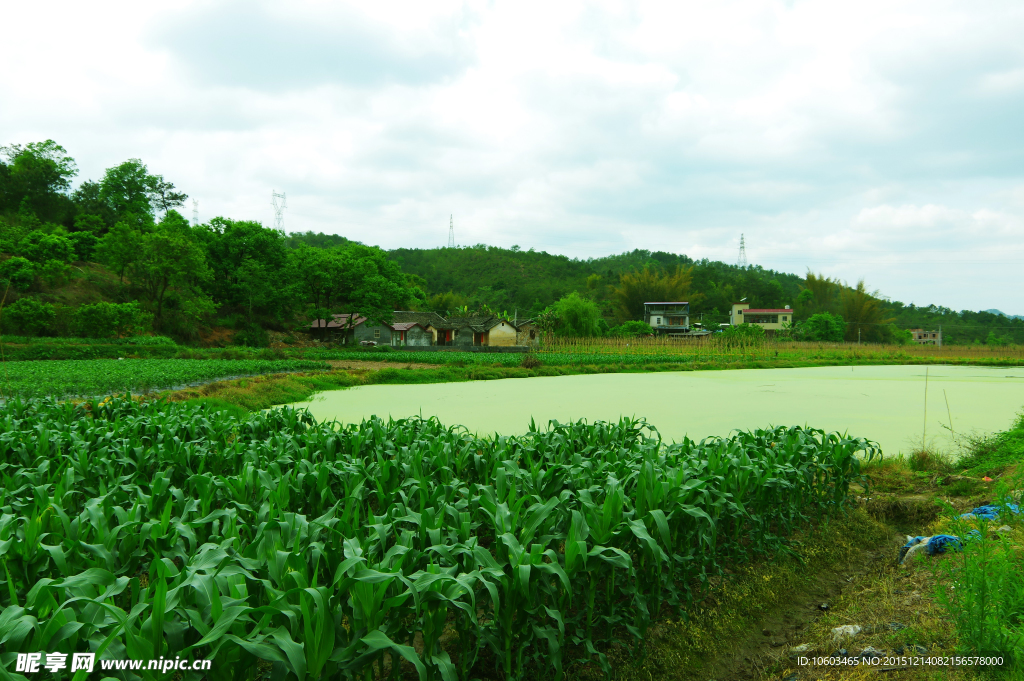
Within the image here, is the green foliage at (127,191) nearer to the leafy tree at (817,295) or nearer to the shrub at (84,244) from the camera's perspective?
the shrub at (84,244)

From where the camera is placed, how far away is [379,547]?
212cm

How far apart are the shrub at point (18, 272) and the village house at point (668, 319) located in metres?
43.2

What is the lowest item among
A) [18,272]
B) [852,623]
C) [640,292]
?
[852,623]

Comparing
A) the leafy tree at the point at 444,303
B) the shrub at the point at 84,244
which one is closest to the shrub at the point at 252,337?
the shrub at the point at 84,244

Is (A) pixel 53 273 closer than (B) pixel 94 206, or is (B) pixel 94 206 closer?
(A) pixel 53 273

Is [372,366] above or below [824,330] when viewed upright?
below

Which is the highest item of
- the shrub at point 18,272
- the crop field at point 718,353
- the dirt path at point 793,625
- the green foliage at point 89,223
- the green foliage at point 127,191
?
the green foliage at point 127,191

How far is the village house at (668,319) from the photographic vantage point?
1999 inches

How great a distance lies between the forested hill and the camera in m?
58.7

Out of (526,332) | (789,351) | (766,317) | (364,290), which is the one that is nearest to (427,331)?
(526,332)

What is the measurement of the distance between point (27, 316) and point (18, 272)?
501 cm

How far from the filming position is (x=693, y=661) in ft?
6.88

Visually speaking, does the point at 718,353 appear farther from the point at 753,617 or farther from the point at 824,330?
the point at 753,617

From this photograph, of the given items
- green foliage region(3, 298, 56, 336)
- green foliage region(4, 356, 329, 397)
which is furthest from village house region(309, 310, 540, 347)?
green foliage region(4, 356, 329, 397)
